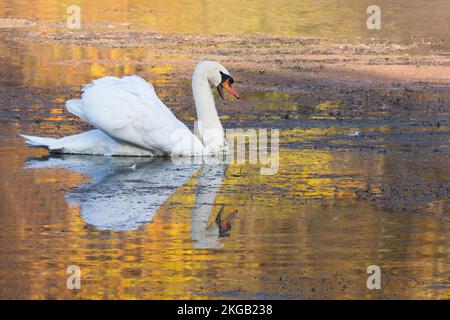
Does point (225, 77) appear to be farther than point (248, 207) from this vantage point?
Yes

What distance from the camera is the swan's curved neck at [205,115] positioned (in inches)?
564

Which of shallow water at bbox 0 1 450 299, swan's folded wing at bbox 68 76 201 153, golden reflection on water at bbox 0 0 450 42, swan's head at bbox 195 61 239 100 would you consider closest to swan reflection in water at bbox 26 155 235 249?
shallow water at bbox 0 1 450 299

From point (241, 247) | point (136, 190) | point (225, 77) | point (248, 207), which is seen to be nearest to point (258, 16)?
point (225, 77)

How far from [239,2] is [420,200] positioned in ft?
70.4

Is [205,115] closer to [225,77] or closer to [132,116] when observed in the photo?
[225,77]

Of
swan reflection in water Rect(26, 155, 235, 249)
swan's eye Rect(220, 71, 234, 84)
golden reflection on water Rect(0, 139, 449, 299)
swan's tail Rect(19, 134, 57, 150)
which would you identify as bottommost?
golden reflection on water Rect(0, 139, 449, 299)

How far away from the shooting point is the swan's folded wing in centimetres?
1391

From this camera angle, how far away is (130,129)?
1392cm

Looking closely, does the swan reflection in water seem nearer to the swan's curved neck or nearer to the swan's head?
the swan's curved neck

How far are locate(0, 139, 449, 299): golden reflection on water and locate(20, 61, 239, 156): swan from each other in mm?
1330

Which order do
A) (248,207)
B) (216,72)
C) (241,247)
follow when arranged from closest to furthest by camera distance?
(241,247), (248,207), (216,72)

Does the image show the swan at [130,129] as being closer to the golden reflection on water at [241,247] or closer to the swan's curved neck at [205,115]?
the swan's curved neck at [205,115]

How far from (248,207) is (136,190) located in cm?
132
